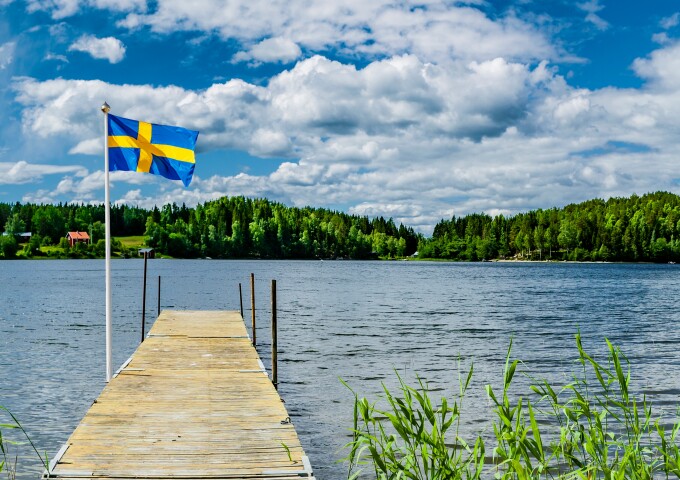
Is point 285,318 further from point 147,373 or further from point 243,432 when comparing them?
point 243,432

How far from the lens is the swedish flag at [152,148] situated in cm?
1711

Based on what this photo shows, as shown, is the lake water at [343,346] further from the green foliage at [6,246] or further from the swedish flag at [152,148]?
the green foliage at [6,246]

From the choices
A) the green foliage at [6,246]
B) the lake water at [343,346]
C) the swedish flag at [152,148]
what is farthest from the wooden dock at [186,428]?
the green foliage at [6,246]

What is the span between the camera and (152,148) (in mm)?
17344

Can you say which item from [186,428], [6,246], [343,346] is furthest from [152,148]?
[6,246]

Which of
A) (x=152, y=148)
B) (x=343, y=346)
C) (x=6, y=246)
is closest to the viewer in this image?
(x=152, y=148)

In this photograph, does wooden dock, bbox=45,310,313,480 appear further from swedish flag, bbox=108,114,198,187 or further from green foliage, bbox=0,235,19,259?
green foliage, bbox=0,235,19,259

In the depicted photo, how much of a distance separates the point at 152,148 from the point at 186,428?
9094 millimetres

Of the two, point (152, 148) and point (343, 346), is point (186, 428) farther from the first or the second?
point (343, 346)

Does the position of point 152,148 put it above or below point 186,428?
above

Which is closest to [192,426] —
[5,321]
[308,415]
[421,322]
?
[308,415]

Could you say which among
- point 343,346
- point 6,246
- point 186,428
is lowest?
point 343,346

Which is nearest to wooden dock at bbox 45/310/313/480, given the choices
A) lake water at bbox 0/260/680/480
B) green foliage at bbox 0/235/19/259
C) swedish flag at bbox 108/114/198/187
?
lake water at bbox 0/260/680/480

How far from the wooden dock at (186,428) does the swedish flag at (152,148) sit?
493 centimetres
